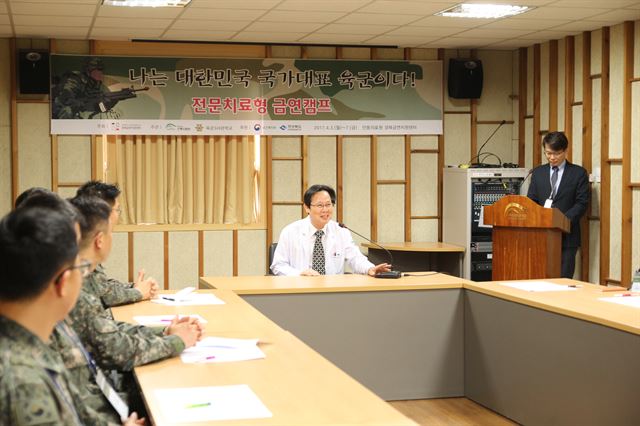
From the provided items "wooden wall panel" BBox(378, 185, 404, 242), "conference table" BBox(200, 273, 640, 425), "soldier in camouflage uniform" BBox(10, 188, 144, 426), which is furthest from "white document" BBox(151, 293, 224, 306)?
"wooden wall panel" BBox(378, 185, 404, 242)

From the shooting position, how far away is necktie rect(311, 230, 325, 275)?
5977 millimetres

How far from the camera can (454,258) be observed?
8.45 meters

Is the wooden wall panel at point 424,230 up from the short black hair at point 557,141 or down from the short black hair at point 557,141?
down

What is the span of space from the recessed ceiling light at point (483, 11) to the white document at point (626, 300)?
9.43ft

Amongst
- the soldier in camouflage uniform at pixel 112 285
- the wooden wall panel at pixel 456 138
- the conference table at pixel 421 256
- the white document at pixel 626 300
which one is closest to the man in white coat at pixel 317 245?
the soldier in camouflage uniform at pixel 112 285

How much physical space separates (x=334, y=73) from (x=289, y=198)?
128cm

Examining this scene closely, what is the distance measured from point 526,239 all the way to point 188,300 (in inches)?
117

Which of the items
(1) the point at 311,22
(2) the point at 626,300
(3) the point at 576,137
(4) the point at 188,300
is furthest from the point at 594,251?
(4) the point at 188,300

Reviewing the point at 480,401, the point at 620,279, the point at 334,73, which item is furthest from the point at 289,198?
the point at 480,401

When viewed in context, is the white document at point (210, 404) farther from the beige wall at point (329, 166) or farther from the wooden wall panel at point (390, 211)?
the wooden wall panel at point (390, 211)

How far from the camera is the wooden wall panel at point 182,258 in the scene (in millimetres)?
8219

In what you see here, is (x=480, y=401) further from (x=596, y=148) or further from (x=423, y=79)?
(x=423, y=79)

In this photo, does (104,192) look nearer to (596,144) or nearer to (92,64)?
(92,64)

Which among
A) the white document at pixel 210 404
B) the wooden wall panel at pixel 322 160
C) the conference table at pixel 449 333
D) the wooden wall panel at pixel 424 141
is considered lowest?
the conference table at pixel 449 333
